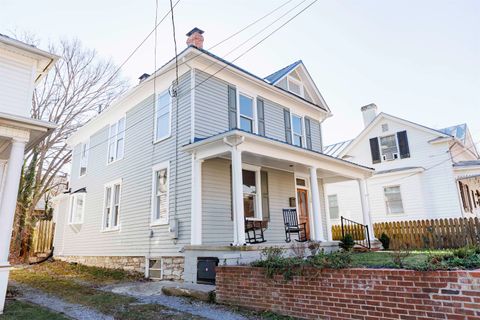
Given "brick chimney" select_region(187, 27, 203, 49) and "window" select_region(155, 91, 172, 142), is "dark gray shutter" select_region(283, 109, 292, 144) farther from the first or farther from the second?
"window" select_region(155, 91, 172, 142)

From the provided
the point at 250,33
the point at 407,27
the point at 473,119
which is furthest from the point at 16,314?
the point at 473,119

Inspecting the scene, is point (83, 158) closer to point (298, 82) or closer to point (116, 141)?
point (116, 141)

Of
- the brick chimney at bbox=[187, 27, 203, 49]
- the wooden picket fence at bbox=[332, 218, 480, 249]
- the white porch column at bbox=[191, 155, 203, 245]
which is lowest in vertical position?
the wooden picket fence at bbox=[332, 218, 480, 249]

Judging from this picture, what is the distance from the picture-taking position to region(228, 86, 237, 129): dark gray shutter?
406 inches

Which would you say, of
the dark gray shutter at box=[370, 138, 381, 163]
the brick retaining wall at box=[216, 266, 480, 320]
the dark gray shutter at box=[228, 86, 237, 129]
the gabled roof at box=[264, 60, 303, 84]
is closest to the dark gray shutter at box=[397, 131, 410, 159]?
the dark gray shutter at box=[370, 138, 381, 163]

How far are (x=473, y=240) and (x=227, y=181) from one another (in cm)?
1018

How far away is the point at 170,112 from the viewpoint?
10148mm

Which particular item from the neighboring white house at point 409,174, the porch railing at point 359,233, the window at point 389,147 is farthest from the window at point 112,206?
the window at point 389,147

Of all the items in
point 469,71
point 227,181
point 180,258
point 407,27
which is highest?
point 469,71

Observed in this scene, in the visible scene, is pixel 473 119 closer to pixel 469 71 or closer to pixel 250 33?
pixel 469 71

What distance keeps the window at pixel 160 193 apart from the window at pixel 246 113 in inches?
120

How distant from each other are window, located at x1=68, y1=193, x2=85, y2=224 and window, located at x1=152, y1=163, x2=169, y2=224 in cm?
608

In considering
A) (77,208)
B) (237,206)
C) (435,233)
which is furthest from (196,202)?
(435,233)

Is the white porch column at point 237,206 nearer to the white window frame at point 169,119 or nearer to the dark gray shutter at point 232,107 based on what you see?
the dark gray shutter at point 232,107
